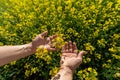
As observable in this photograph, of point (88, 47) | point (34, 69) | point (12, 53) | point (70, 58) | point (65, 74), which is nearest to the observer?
point (65, 74)

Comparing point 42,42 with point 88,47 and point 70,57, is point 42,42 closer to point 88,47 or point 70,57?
point 70,57

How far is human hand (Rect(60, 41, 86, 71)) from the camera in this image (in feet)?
7.91

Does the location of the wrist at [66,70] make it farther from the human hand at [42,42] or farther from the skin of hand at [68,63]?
the human hand at [42,42]

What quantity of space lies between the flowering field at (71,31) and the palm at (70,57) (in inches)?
45.1

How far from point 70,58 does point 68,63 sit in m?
0.09

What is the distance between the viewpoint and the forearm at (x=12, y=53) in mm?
2857

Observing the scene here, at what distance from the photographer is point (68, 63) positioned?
2406mm

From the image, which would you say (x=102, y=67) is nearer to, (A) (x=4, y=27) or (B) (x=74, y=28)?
(B) (x=74, y=28)

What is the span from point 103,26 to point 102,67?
1.41 feet

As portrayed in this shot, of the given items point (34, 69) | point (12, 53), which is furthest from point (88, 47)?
point (12, 53)

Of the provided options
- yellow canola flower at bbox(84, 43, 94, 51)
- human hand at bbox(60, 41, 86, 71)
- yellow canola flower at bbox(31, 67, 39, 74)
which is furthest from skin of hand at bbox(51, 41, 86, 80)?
yellow canola flower at bbox(31, 67, 39, 74)

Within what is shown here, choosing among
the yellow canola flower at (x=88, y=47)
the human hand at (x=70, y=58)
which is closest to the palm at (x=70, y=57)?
the human hand at (x=70, y=58)

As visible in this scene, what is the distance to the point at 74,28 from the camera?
4.05 meters

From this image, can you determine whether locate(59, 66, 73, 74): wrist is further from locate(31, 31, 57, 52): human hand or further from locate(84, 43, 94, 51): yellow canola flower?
locate(84, 43, 94, 51): yellow canola flower
